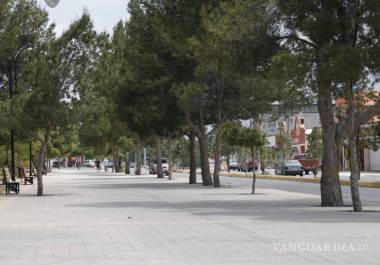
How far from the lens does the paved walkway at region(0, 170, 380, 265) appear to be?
1123cm

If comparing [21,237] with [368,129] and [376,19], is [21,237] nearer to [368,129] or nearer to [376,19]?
[376,19]

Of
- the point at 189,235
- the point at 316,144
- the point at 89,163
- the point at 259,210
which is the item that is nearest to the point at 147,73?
the point at 259,210

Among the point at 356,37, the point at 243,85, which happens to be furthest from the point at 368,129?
the point at 356,37

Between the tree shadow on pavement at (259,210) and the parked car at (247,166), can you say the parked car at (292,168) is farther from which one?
the tree shadow on pavement at (259,210)

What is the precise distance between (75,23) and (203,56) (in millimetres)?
9839

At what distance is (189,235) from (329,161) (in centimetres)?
969

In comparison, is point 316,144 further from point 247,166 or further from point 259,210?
point 259,210

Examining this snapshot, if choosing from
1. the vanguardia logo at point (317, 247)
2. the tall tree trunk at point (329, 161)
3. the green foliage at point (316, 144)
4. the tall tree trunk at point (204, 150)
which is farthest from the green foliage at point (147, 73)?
the green foliage at point (316, 144)

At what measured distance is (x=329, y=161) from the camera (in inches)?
907

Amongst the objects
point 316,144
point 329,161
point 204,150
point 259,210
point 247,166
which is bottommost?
point 259,210

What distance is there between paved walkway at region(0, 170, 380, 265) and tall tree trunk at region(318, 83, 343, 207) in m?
0.69

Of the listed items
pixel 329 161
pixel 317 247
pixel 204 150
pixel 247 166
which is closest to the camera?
pixel 317 247

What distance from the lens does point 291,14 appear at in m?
20.4

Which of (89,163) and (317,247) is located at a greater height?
(89,163)
